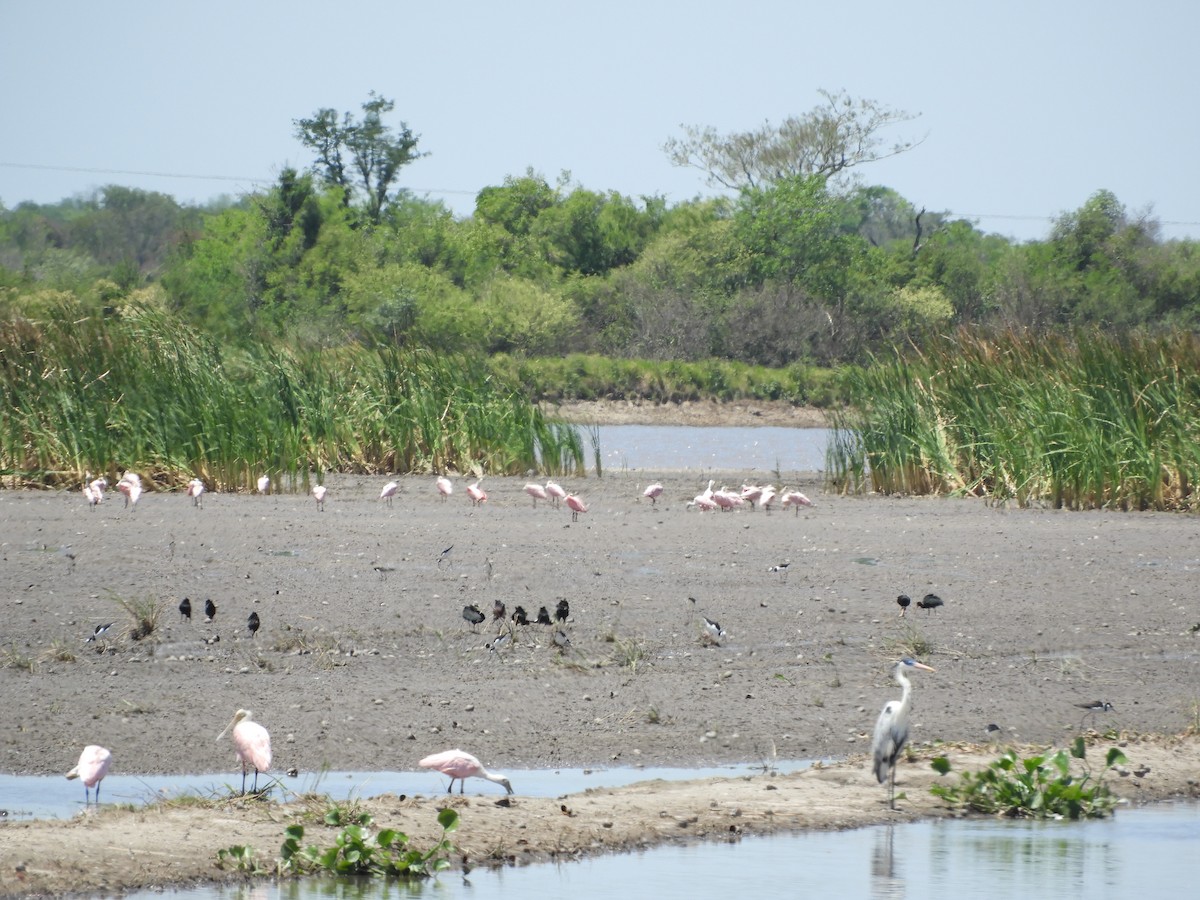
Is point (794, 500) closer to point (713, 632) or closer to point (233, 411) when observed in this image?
point (233, 411)

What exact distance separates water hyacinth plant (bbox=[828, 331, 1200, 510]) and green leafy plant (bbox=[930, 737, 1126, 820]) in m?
10.6

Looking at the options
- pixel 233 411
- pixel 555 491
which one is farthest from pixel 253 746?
pixel 233 411

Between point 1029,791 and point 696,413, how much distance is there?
4404 cm

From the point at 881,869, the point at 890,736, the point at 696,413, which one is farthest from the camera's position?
the point at 696,413

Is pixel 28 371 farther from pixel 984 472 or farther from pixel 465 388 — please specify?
pixel 984 472

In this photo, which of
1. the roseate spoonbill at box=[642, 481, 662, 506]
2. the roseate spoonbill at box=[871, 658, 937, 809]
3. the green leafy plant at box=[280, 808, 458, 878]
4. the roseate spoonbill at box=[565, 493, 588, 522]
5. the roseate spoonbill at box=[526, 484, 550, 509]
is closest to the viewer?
the green leafy plant at box=[280, 808, 458, 878]

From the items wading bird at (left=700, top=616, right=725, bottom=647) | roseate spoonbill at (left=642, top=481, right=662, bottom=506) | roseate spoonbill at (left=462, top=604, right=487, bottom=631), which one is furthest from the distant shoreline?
roseate spoonbill at (left=462, top=604, right=487, bottom=631)

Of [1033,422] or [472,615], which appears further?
[1033,422]

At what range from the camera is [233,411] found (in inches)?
703

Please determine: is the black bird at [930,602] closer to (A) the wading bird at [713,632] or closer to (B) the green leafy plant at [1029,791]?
(A) the wading bird at [713,632]

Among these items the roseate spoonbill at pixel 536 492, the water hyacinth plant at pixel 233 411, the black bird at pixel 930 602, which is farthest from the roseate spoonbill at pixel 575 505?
the black bird at pixel 930 602

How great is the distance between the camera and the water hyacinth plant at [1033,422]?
17281 millimetres

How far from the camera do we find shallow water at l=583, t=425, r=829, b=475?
2742cm

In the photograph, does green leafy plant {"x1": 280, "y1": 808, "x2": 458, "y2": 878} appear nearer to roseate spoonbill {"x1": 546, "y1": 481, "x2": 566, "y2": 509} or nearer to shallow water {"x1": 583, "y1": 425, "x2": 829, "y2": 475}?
roseate spoonbill {"x1": 546, "y1": 481, "x2": 566, "y2": 509}
